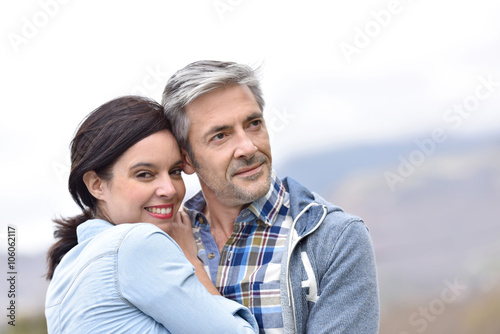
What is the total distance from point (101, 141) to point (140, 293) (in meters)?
0.55

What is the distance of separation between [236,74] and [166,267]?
80cm

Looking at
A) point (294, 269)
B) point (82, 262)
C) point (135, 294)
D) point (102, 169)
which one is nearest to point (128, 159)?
point (102, 169)

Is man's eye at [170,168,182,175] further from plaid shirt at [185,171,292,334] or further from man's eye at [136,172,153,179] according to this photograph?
plaid shirt at [185,171,292,334]

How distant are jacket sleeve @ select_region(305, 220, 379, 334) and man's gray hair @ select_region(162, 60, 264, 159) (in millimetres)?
646

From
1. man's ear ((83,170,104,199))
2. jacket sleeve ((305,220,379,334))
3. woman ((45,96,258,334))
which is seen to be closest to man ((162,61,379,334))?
jacket sleeve ((305,220,379,334))

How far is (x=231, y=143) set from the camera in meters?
1.94

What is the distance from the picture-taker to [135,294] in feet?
4.85

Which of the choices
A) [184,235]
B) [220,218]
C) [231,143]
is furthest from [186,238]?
[231,143]

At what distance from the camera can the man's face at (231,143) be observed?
192 centimetres

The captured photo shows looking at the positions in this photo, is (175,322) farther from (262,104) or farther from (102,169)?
(262,104)

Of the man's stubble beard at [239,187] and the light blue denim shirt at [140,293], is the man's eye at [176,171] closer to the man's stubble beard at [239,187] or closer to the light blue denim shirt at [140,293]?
the man's stubble beard at [239,187]

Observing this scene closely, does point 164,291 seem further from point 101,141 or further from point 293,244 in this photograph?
point 101,141

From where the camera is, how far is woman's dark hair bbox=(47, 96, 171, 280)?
1.78 meters

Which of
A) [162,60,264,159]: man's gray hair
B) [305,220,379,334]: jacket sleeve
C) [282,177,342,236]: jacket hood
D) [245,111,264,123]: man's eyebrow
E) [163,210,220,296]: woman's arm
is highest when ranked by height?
[162,60,264,159]: man's gray hair
